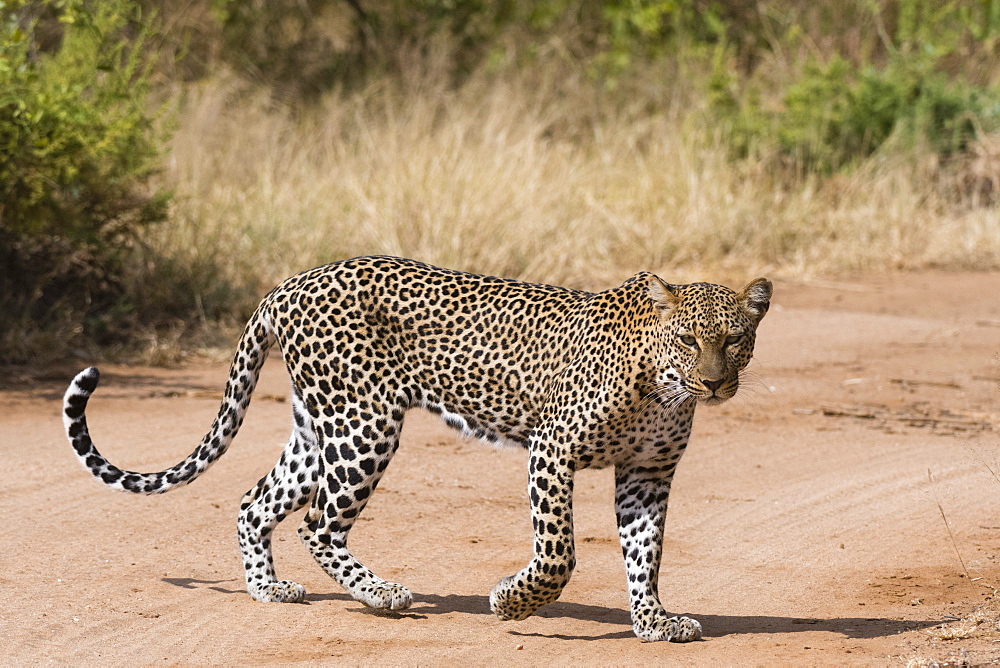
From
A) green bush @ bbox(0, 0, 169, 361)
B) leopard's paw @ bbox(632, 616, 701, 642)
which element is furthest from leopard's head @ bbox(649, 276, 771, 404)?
green bush @ bbox(0, 0, 169, 361)

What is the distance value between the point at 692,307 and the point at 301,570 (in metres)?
2.22

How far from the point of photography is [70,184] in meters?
10.3

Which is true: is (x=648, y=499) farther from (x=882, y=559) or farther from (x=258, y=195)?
(x=258, y=195)

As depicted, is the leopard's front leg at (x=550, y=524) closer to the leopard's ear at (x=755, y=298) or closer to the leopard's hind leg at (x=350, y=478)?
the leopard's hind leg at (x=350, y=478)

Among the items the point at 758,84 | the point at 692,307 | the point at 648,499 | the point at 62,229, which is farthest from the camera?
the point at 758,84

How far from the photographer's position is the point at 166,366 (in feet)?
33.9

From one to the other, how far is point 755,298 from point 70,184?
22.2 ft

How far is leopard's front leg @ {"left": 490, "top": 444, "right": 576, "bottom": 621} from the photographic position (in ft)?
16.3

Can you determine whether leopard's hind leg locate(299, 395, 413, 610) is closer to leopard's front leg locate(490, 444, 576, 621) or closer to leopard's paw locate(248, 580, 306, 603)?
leopard's paw locate(248, 580, 306, 603)

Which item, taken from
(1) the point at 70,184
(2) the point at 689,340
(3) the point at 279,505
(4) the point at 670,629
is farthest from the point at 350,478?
(1) the point at 70,184

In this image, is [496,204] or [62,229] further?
[496,204]

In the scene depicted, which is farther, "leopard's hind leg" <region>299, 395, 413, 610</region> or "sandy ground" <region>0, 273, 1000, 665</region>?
"leopard's hind leg" <region>299, 395, 413, 610</region>

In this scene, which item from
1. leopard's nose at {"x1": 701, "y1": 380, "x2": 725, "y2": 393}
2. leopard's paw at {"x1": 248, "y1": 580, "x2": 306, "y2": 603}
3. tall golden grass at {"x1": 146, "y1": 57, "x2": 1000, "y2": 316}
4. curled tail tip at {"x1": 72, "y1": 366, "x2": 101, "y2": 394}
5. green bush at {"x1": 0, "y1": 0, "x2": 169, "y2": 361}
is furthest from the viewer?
tall golden grass at {"x1": 146, "y1": 57, "x2": 1000, "y2": 316}

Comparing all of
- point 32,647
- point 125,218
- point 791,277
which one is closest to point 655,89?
point 791,277
